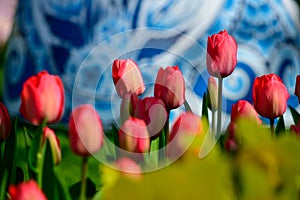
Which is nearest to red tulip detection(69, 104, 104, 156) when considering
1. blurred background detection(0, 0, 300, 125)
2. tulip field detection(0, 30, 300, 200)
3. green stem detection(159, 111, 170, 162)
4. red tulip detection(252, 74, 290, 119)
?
tulip field detection(0, 30, 300, 200)

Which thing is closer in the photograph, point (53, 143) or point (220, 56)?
Answer: point (53, 143)

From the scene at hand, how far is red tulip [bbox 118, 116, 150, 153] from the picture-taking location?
78cm

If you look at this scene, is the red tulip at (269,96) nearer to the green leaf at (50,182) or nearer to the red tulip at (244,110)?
the red tulip at (244,110)

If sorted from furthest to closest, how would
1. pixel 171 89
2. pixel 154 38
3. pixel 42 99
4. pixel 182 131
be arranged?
1. pixel 154 38
2. pixel 171 89
3. pixel 42 99
4. pixel 182 131

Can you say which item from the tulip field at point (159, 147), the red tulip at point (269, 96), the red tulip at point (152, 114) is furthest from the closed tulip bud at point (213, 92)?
the red tulip at point (152, 114)

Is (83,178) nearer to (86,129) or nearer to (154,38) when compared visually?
(86,129)

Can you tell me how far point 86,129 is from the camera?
0.80m

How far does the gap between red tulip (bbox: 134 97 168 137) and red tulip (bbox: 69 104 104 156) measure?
90mm

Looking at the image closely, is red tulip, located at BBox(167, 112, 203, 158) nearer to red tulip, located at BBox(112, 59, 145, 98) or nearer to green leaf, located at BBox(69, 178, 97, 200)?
green leaf, located at BBox(69, 178, 97, 200)

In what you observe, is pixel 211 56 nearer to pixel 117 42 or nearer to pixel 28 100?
pixel 28 100

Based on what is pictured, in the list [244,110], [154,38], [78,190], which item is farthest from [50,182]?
[154,38]

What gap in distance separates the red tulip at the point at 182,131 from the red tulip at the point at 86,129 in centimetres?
9

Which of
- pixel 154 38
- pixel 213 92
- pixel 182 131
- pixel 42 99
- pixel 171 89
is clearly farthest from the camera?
pixel 154 38

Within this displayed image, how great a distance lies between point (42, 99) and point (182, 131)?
0.20 metres
